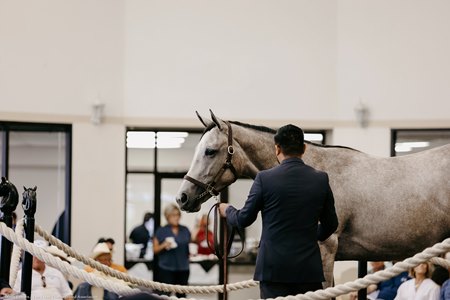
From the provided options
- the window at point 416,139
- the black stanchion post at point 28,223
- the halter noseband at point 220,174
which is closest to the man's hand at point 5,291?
the black stanchion post at point 28,223

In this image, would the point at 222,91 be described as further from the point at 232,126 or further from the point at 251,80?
the point at 232,126

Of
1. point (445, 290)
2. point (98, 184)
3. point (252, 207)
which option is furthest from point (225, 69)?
point (252, 207)

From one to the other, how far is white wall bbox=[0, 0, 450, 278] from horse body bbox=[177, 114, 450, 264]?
28.5 feet

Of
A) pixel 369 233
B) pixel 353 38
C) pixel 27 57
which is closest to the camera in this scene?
pixel 369 233

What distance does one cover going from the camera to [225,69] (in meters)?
16.3

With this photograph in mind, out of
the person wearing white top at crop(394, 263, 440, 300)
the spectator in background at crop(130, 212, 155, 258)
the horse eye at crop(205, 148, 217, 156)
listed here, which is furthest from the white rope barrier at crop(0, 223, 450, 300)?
the spectator in background at crop(130, 212, 155, 258)

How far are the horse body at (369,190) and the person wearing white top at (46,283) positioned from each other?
348 centimetres

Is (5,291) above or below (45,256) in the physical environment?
below

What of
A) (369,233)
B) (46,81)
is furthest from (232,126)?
(46,81)

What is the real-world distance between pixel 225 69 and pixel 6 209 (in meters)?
9.15

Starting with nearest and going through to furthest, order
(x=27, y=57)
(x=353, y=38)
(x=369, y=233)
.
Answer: (x=369, y=233) < (x=27, y=57) < (x=353, y=38)

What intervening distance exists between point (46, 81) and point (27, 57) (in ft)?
1.61

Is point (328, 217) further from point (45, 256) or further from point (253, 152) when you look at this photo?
point (45, 256)

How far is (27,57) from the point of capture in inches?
606
